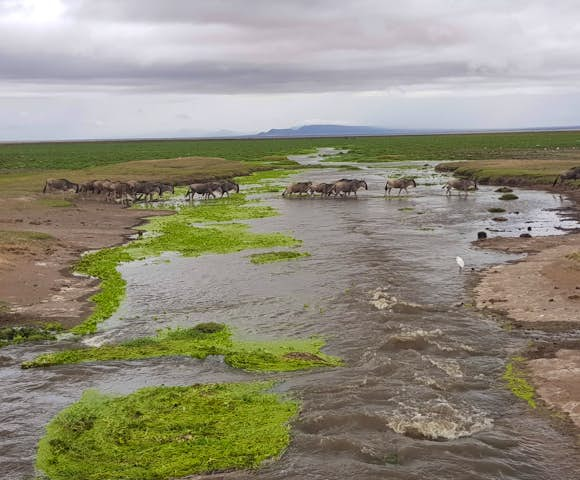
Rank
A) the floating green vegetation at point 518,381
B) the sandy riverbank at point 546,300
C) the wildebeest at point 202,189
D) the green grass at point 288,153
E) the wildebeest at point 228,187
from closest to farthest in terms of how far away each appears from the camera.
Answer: the floating green vegetation at point 518,381
the sandy riverbank at point 546,300
the wildebeest at point 202,189
the wildebeest at point 228,187
the green grass at point 288,153

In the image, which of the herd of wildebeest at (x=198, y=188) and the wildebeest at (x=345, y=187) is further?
the wildebeest at (x=345, y=187)

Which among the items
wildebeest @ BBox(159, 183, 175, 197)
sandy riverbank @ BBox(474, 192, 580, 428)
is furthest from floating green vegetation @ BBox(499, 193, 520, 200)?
wildebeest @ BBox(159, 183, 175, 197)

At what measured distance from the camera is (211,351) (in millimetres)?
14836

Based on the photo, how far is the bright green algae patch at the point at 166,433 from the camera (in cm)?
968

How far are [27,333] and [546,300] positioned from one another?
48.8 ft

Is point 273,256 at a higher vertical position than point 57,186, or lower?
lower

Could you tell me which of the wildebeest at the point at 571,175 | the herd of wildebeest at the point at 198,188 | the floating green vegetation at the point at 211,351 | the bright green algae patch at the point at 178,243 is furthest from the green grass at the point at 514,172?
the floating green vegetation at the point at 211,351

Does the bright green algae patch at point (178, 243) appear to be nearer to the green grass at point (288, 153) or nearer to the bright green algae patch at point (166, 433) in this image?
the bright green algae patch at point (166, 433)

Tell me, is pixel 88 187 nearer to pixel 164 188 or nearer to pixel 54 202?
pixel 54 202

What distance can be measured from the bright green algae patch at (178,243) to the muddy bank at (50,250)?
1.82ft

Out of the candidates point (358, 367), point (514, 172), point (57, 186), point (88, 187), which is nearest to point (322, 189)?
point (88, 187)

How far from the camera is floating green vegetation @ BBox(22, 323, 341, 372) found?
1395 cm

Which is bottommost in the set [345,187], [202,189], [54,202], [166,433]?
[166,433]

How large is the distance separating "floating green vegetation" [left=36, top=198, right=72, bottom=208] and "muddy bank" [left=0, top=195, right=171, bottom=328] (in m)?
0.07
